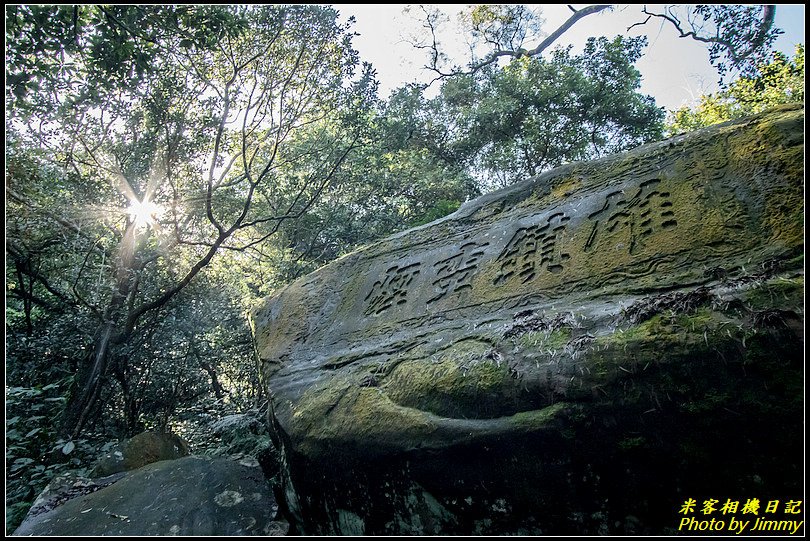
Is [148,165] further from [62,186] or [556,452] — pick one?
[556,452]

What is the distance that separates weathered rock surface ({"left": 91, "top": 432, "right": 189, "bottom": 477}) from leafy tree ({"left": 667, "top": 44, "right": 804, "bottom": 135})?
9841mm

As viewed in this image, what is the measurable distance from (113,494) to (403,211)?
6.51 metres

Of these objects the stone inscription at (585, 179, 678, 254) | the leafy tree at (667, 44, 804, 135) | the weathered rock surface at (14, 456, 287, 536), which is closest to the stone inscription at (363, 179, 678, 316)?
the stone inscription at (585, 179, 678, 254)

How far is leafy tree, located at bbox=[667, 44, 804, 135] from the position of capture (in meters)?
8.49

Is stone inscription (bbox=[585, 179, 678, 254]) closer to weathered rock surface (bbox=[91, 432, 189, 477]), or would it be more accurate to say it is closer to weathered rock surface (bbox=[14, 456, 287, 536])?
weathered rock surface (bbox=[14, 456, 287, 536])

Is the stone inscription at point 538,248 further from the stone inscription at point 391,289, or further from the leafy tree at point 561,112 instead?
the leafy tree at point 561,112

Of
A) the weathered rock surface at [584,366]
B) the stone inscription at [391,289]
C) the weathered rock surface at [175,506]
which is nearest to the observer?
the weathered rock surface at [584,366]

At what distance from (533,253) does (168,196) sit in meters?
6.63

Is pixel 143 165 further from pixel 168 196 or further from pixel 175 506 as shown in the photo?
pixel 175 506

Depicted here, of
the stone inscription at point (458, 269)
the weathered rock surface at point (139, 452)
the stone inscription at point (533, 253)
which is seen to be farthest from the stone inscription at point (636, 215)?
the weathered rock surface at point (139, 452)

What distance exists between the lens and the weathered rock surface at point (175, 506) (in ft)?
10.2

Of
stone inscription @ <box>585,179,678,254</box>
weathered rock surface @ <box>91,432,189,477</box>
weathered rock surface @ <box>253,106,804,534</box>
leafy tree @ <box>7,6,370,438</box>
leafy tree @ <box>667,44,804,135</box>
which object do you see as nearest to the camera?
weathered rock surface @ <box>253,106,804,534</box>

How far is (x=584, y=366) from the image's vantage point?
2031 millimetres

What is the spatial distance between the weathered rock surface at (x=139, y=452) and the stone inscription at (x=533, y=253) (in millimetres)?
3911
